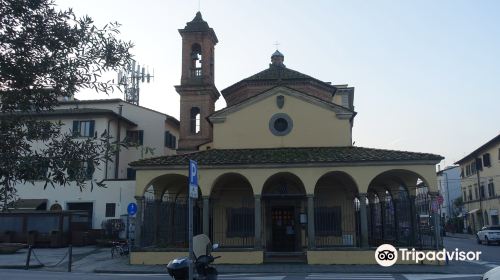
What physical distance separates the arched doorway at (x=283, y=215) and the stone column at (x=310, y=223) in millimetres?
1753

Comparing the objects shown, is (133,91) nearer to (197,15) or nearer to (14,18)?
(197,15)

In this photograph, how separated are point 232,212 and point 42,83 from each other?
16.0 meters

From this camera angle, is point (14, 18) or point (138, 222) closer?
point (14, 18)

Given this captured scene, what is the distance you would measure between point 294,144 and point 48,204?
1965 cm

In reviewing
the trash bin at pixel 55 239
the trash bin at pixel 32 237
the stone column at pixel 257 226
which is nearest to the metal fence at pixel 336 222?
the stone column at pixel 257 226

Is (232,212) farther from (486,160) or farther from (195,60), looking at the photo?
(486,160)

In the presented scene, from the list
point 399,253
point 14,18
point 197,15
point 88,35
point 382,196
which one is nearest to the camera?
point 14,18

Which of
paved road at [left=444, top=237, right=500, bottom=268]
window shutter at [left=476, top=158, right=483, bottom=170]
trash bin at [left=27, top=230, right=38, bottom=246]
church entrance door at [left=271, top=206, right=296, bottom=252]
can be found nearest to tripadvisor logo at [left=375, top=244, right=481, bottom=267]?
paved road at [left=444, top=237, right=500, bottom=268]

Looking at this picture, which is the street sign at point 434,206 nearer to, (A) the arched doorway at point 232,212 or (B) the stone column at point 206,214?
(A) the arched doorway at point 232,212

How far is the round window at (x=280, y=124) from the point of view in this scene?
20.9m

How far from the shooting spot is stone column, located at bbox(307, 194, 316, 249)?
17891 millimetres

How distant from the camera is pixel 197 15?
30562 mm

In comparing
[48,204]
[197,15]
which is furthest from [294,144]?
[48,204]

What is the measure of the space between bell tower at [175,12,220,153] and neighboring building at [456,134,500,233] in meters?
25.5
